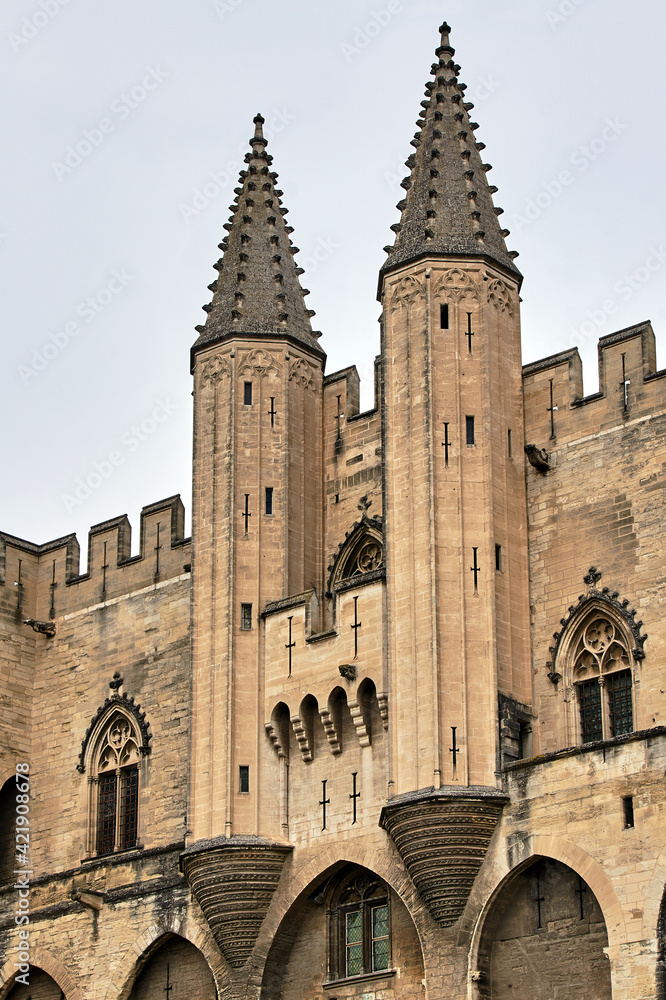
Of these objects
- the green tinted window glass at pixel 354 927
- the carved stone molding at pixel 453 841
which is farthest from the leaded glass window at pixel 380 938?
the carved stone molding at pixel 453 841

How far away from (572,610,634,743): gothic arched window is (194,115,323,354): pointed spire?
7.84 meters

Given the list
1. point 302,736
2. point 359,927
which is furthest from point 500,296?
point 359,927

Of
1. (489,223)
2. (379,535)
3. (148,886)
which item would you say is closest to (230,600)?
(379,535)

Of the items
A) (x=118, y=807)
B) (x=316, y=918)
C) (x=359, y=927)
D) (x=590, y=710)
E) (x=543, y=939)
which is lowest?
(x=543, y=939)

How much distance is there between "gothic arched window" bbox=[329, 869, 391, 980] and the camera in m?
28.6

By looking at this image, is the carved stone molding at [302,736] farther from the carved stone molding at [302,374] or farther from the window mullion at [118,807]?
the carved stone molding at [302,374]

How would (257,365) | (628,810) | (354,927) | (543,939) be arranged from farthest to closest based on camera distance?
(257,365) → (354,927) → (543,939) → (628,810)

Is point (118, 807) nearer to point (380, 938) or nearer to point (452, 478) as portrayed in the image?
point (380, 938)

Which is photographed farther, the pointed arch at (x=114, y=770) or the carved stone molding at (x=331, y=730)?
the pointed arch at (x=114, y=770)

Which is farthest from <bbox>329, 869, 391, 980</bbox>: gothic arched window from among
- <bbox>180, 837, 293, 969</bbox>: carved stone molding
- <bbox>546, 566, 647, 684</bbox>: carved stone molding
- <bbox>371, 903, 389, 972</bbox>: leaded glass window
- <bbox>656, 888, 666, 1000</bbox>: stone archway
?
<bbox>656, 888, 666, 1000</bbox>: stone archway

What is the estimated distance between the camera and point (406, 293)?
3003 cm

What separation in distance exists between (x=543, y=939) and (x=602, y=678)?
156 inches

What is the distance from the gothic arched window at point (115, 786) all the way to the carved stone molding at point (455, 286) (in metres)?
9.78

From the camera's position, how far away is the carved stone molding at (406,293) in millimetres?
29859
